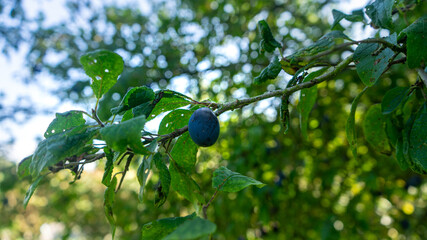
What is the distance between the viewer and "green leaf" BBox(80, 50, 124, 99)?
2.39 ft

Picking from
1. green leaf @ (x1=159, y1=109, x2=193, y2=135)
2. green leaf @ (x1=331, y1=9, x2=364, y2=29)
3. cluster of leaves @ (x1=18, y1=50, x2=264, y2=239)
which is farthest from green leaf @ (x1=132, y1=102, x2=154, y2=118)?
green leaf @ (x1=331, y1=9, x2=364, y2=29)

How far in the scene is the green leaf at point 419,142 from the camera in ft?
2.31

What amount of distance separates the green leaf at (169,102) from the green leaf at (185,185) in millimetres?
132

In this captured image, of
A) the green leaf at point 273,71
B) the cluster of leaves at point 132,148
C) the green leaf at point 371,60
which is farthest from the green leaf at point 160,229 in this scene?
the green leaf at point 371,60

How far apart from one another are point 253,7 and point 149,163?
2.92m

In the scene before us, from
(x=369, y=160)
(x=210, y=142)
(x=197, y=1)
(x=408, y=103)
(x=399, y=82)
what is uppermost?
(x=197, y=1)

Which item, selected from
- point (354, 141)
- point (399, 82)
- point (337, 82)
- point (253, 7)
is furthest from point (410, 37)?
point (253, 7)

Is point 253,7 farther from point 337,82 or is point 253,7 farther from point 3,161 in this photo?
point 3,161

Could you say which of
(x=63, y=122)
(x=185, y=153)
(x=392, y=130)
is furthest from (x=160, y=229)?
(x=392, y=130)

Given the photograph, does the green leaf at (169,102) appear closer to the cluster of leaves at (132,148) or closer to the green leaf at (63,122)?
the cluster of leaves at (132,148)

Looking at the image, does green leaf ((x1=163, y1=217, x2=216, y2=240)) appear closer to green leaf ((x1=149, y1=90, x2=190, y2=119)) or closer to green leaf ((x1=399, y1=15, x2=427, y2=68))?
green leaf ((x1=149, y1=90, x2=190, y2=119))

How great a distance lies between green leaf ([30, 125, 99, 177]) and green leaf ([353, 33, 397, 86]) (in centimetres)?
60

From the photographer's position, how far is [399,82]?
254 centimetres

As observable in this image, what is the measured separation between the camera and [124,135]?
51 cm
